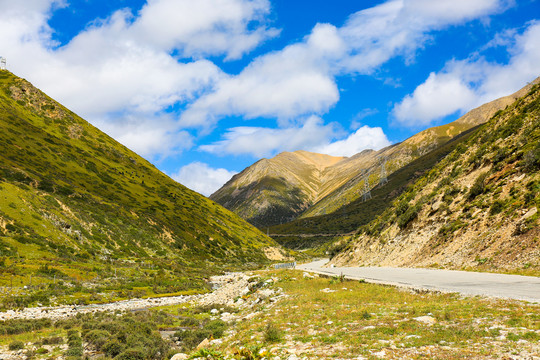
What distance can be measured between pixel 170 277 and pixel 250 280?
2478 centimetres

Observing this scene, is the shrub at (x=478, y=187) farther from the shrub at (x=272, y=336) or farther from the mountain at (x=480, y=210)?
the shrub at (x=272, y=336)

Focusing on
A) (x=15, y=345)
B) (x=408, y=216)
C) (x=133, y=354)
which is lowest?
(x=133, y=354)

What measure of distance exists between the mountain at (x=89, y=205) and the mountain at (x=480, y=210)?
154 feet

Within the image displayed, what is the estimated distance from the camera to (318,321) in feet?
45.3

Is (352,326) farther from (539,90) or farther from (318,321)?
(539,90)

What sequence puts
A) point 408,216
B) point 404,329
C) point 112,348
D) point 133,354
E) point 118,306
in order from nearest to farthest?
point 404,329 < point 133,354 < point 112,348 < point 118,306 < point 408,216

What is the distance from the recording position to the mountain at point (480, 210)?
77.6ft

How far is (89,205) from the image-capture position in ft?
254

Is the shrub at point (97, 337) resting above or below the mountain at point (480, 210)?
below

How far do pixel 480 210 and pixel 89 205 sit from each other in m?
78.6

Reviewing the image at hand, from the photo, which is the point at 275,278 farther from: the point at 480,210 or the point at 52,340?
the point at 480,210

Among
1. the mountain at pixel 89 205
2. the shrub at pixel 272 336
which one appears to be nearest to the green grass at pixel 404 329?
the shrub at pixel 272 336

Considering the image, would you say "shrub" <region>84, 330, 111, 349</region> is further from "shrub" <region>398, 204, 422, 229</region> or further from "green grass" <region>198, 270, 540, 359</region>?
"shrub" <region>398, 204, 422, 229</region>

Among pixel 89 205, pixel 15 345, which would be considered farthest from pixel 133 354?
pixel 89 205
